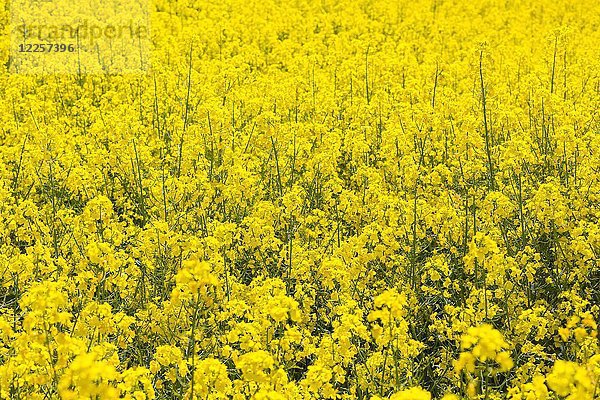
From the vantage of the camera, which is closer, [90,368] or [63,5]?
[90,368]

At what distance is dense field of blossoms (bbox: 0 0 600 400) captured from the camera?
3453mm

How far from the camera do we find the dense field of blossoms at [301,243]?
11.3 ft

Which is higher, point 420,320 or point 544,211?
point 544,211

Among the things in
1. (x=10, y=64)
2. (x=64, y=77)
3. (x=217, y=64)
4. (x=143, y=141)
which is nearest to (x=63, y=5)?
(x=10, y=64)

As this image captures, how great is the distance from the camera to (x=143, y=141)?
6.88m

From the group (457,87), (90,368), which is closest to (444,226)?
(90,368)

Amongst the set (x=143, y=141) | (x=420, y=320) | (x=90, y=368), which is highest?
(x=90, y=368)

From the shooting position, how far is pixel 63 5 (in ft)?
41.8

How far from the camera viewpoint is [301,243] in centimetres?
536

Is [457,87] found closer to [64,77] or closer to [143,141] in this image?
[143,141]

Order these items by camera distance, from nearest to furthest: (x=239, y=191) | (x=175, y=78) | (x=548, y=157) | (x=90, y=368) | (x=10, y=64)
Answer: (x=90, y=368), (x=239, y=191), (x=548, y=157), (x=175, y=78), (x=10, y=64)

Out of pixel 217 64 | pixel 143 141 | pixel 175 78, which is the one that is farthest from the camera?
pixel 217 64

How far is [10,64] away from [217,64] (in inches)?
114

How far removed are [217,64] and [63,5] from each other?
14.6 ft
